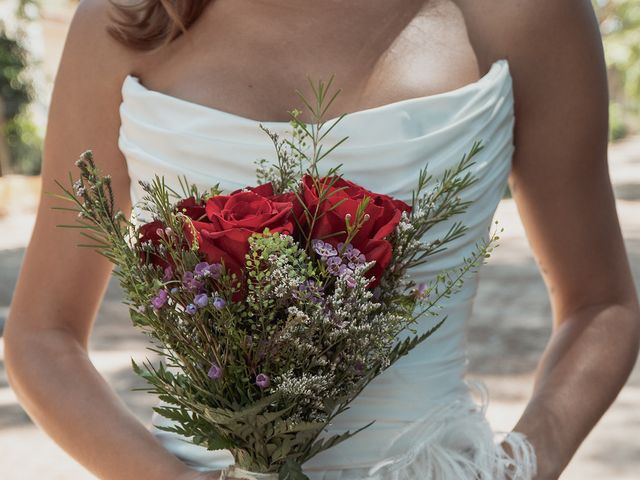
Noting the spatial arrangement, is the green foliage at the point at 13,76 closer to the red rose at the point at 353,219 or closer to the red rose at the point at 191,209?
the red rose at the point at 191,209

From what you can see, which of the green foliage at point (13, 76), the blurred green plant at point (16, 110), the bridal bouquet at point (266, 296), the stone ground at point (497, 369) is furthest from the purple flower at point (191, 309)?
the green foliage at point (13, 76)

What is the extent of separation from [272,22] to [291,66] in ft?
0.45

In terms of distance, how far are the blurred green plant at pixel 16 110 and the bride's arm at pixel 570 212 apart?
65.1 feet

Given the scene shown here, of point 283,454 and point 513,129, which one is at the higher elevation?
point 513,129

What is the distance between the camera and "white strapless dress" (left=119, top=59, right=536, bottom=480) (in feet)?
6.62

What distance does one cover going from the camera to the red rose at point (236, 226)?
1.49m

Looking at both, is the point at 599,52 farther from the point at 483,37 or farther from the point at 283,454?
the point at 283,454

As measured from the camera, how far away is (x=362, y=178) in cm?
212

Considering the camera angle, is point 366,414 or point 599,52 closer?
point 366,414

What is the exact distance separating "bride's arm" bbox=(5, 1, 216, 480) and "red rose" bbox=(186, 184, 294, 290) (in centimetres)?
81

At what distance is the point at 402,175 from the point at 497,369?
701cm

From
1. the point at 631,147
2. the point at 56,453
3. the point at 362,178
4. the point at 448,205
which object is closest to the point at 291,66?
the point at 362,178

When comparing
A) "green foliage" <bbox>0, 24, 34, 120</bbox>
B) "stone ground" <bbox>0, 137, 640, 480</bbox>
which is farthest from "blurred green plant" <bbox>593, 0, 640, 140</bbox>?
"green foliage" <bbox>0, 24, 34, 120</bbox>

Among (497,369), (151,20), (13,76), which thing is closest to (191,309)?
(151,20)
